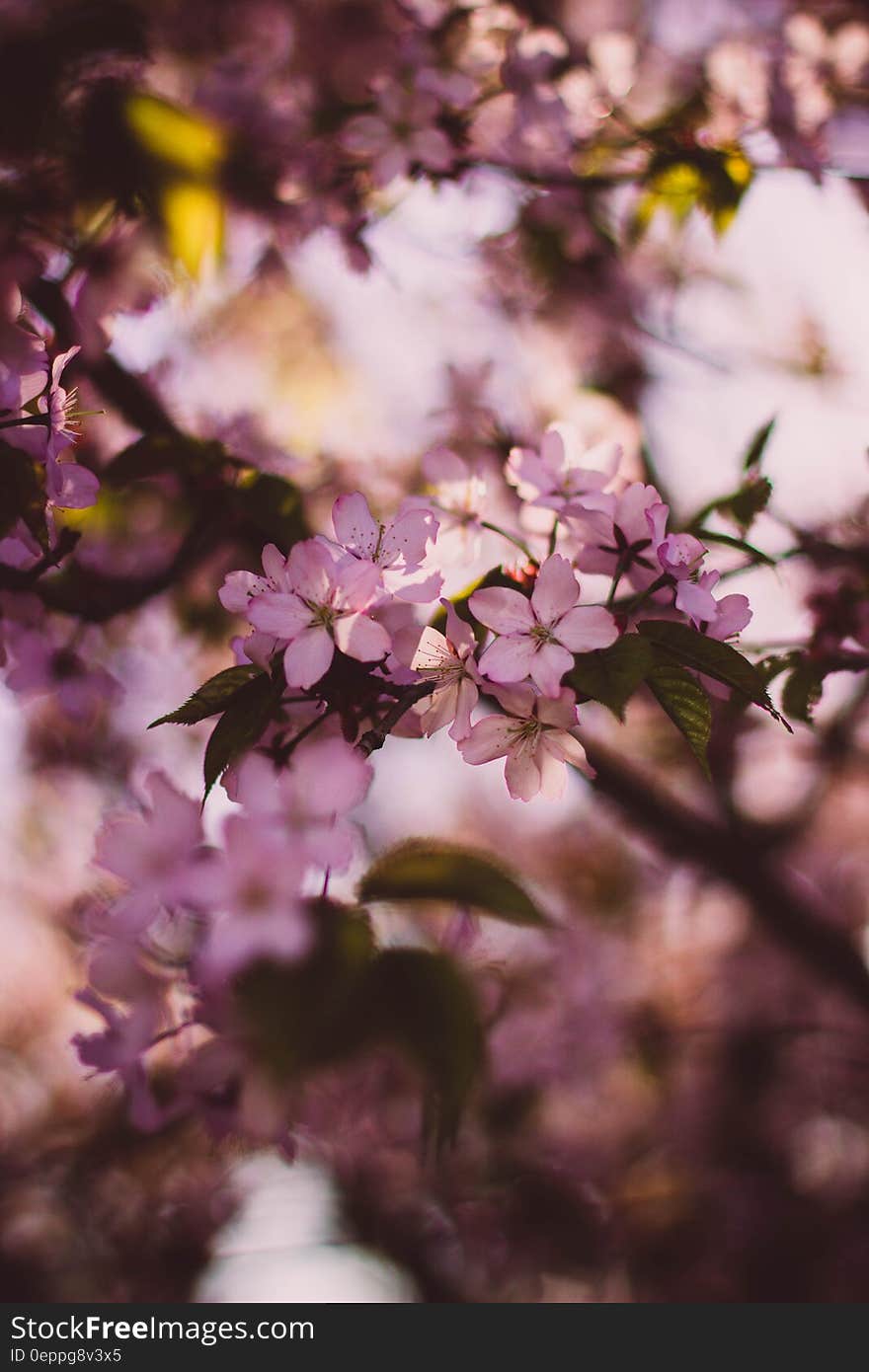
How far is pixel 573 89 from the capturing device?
5.65 ft

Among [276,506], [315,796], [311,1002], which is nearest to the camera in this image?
[311,1002]

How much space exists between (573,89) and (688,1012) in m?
3.16

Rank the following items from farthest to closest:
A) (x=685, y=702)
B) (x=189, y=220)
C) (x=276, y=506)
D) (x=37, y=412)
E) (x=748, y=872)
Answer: (x=748, y=872)
(x=189, y=220)
(x=276, y=506)
(x=37, y=412)
(x=685, y=702)

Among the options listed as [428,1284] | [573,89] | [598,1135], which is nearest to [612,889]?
[598,1135]

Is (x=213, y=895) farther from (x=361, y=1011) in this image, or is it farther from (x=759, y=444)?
(x=759, y=444)

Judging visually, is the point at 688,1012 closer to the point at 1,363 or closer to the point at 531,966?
the point at 531,966

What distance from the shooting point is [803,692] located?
1.03 meters

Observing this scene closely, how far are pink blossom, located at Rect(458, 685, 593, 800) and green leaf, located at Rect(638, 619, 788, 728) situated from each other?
0.30 feet

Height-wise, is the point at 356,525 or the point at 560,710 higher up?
the point at 356,525

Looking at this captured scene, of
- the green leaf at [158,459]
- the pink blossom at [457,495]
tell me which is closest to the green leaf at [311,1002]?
the pink blossom at [457,495]

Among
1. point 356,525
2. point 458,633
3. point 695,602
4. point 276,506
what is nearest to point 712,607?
point 695,602

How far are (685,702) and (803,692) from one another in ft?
1.16

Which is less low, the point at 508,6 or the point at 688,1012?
the point at 508,6

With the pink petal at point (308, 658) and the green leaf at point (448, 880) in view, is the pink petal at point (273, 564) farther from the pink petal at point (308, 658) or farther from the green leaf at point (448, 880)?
the green leaf at point (448, 880)
